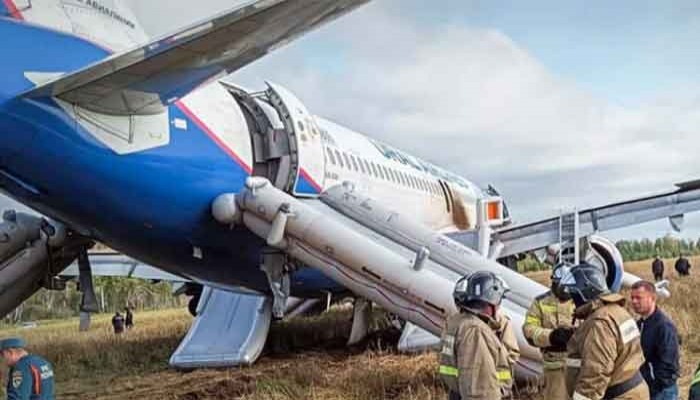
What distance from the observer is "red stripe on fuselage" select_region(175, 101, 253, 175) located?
9805 mm

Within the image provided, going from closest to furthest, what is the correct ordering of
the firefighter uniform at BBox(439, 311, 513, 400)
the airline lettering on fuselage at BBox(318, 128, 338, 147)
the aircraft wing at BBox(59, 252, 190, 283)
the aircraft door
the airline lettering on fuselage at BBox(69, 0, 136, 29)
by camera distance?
the firefighter uniform at BBox(439, 311, 513, 400) < the airline lettering on fuselage at BBox(69, 0, 136, 29) < the aircraft door < the airline lettering on fuselage at BBox(318, 128, 338, 147) < the aircraft wing at BBox(59, 252, 190, 283)

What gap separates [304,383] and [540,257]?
254 inches

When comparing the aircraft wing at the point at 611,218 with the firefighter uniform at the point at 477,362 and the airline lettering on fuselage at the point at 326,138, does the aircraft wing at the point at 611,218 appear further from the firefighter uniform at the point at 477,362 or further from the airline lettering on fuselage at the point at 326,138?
the firefighter uniform at the point at 477,362

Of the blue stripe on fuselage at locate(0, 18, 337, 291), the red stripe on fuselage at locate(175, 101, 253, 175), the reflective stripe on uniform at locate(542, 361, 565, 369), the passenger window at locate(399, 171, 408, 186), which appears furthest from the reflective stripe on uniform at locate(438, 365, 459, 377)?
the passenger window at locate(399, 171, 408, 186)

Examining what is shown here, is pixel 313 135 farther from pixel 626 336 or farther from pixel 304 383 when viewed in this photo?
pixel 626 336

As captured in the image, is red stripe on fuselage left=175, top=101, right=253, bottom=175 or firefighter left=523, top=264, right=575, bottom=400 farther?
red stripe on fuselage left=175, top=101, right=253, bottom=175

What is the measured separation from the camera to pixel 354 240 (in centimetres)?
948

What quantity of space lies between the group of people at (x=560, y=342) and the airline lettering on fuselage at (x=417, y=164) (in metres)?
10.0

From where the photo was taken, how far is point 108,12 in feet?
31.0

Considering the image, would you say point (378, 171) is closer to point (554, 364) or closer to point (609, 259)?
point (609, 259)

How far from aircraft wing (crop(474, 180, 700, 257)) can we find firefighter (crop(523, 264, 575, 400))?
8.19 meters

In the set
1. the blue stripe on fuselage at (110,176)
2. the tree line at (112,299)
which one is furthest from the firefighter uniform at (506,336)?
the tree line at (112,299)

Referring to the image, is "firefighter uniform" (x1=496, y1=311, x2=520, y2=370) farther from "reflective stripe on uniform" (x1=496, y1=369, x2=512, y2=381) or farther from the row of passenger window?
the row of passenger window

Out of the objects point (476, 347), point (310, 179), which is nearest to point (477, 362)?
point (476, 347)
